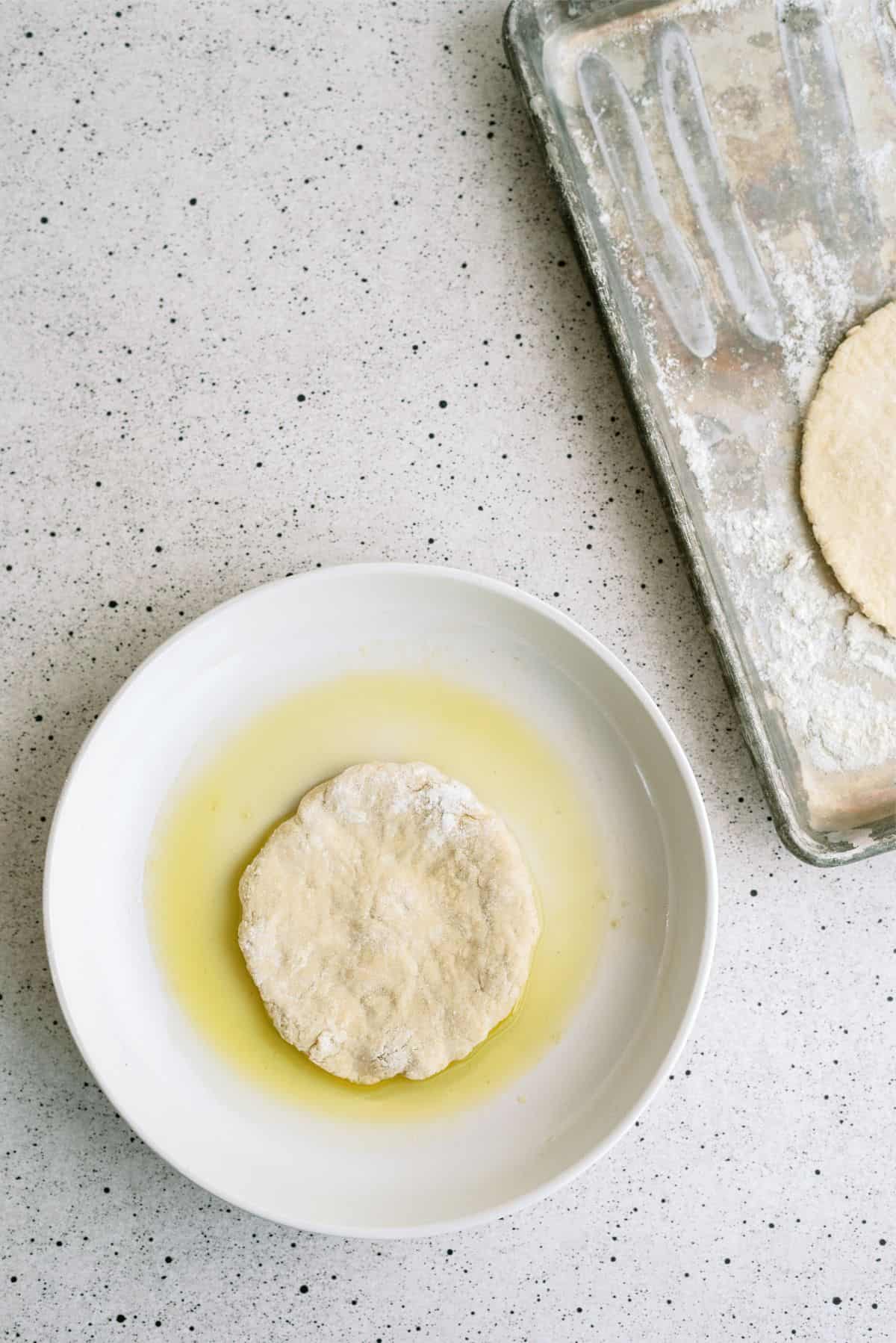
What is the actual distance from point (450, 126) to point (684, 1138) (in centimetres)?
104

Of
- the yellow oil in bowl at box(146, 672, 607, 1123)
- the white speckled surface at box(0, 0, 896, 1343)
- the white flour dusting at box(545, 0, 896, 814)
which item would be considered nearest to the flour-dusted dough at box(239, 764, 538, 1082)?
the yellow oil in bowl at box(146, 672, 607, 1123)

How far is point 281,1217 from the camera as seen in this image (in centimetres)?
82

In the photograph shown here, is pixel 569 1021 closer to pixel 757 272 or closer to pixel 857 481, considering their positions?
pixel 857 481

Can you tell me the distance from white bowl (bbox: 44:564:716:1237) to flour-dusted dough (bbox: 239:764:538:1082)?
8cm

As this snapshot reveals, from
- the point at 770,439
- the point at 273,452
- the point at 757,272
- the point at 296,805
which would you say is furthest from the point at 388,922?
the point at 757,272

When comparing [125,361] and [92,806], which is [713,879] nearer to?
[92,806]

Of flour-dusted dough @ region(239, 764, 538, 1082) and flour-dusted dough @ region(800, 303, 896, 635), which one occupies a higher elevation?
flour-dusted dough @ region(800, 303, 896, 635)

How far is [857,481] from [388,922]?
62 cm

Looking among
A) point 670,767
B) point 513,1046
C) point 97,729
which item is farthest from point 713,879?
point 97,729

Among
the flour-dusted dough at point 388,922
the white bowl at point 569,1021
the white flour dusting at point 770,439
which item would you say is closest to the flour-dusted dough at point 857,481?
the white flour dusting at point 770,439

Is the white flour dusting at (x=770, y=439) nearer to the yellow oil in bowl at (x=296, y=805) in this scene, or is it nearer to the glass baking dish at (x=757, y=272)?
the glass baking dish at (x=757, y=272)

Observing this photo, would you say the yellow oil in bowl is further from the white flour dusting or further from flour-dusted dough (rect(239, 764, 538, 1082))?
the white flour dusting

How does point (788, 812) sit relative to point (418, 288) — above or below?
below

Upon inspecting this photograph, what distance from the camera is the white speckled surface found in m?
0.93
